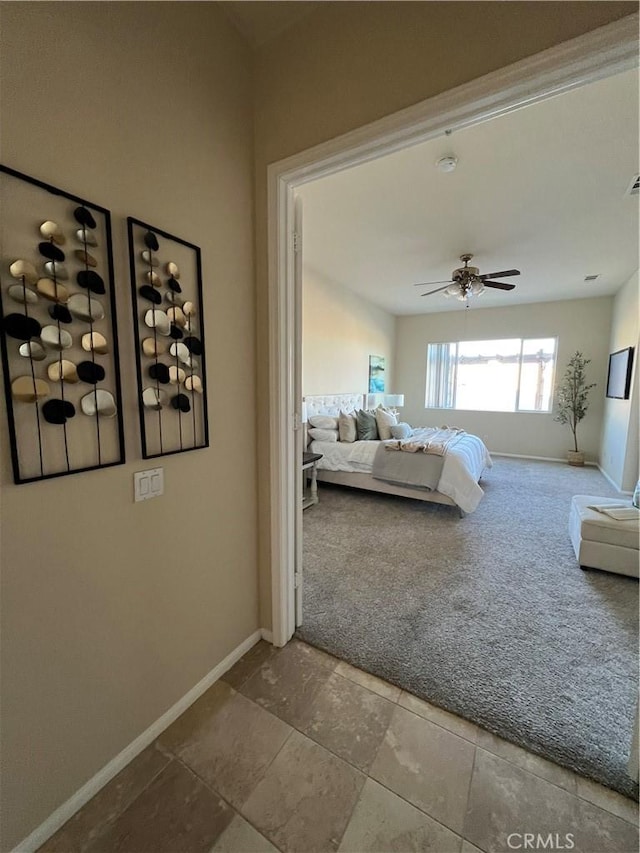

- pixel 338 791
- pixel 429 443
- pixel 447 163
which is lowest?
pixel 338 791

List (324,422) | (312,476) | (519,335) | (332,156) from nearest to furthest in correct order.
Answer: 1. (332,156)
2. (312,476)
3. (324,422)
4. (519,335)

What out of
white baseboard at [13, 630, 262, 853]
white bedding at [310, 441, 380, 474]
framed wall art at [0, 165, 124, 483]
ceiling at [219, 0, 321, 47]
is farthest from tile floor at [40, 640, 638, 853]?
ceiling at [219, 0, 321, 47]

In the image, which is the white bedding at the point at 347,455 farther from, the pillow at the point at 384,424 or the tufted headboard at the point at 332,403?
the tufted headboard at the point at 332,403

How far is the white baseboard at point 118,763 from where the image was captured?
1012 millimetres

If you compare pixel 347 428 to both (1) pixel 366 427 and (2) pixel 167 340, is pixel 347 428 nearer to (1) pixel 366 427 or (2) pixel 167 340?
(1) pixel 366 427

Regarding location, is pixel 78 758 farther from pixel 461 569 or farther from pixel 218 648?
pixel 461 569

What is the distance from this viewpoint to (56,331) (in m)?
0.97

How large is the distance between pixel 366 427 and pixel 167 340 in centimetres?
335

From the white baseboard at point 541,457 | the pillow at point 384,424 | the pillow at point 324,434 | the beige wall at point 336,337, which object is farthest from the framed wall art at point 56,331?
the white baseboard at point 541,457

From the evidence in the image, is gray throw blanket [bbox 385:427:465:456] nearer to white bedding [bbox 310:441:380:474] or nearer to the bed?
the bed

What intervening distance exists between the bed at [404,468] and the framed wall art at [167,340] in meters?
2.67

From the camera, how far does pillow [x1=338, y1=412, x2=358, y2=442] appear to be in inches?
169

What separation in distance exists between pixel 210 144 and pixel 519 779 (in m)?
2.68

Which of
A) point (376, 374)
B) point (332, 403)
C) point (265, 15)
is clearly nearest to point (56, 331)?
point (265, 15)
